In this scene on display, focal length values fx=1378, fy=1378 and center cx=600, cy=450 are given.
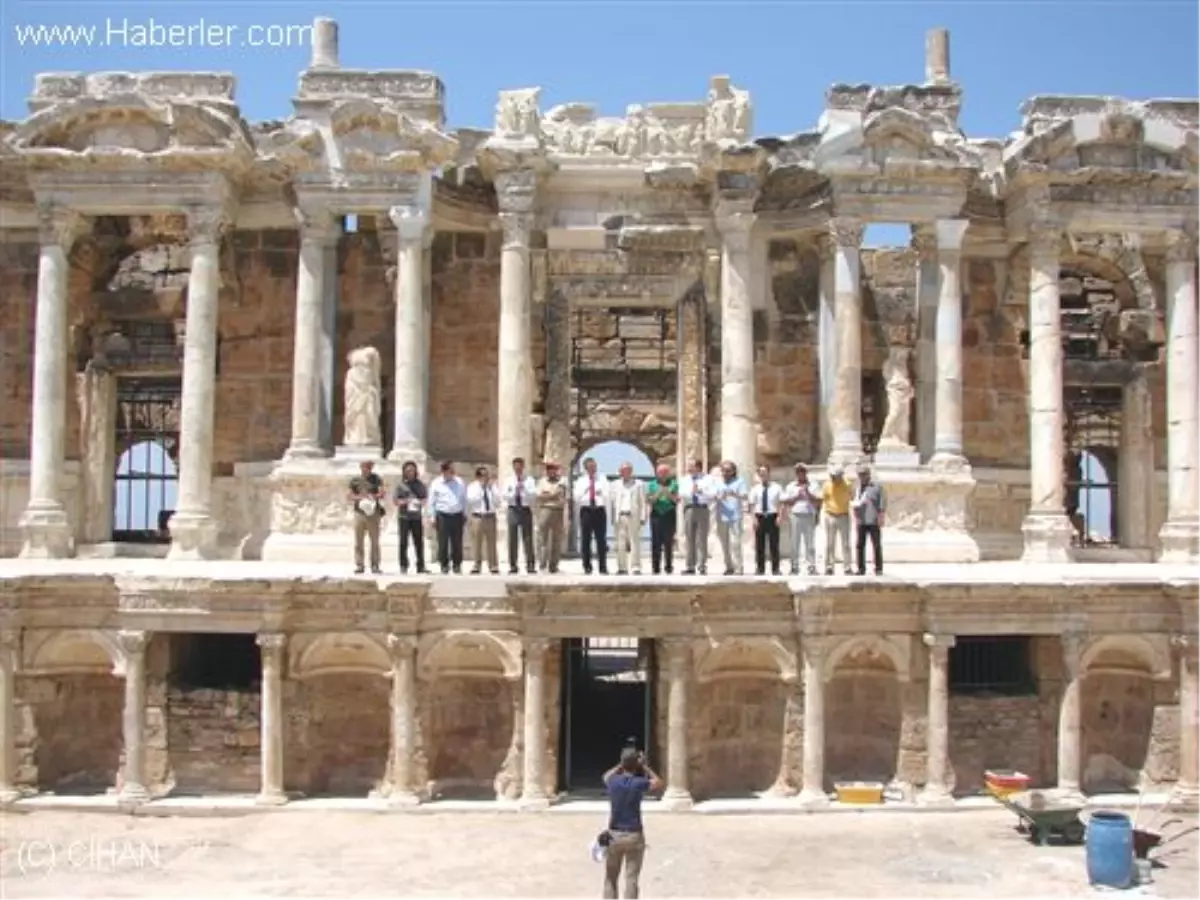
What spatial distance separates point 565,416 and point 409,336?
3.22 m

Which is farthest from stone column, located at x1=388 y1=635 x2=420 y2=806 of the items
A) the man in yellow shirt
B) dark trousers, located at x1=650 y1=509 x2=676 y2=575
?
the man in yellow shirt

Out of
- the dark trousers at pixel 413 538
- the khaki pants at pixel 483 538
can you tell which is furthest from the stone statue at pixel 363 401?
the dark trousers at pixel 413 538

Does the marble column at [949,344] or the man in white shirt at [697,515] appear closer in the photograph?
the man in white shirt at [697,515]

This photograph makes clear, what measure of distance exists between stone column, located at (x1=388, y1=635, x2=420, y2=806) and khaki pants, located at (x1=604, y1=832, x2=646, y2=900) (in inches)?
203

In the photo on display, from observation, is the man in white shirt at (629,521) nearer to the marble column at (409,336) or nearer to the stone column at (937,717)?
the marble column at (409,336)

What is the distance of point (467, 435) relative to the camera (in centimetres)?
2212

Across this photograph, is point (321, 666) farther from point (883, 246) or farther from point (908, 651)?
point (883, 246)

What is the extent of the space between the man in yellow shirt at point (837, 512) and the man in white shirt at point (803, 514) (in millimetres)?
174

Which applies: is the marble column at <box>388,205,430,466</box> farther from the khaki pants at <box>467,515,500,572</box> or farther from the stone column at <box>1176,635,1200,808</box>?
the stone column at <box>1176,635,1200,808</box>

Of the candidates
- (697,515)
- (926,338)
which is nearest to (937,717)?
(697,515)

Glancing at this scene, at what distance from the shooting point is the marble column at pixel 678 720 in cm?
1623

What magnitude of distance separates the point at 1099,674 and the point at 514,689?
7.57 m

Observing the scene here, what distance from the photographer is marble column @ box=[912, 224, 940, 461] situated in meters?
21.2

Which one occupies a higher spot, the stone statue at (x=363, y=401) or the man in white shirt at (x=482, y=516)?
the stone statue at (x=363, y=401)
